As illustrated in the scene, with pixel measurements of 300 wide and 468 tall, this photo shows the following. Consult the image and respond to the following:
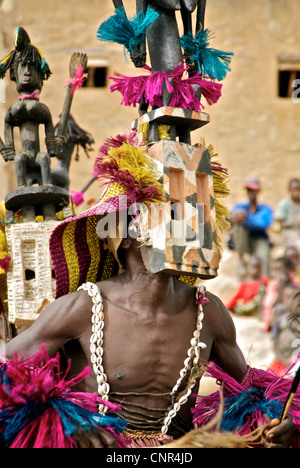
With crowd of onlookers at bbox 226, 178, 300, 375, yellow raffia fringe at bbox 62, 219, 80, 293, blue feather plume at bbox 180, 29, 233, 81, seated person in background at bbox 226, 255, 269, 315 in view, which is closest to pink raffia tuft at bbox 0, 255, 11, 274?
yellow raffia fringe at bbox 62, 219, 80, 293

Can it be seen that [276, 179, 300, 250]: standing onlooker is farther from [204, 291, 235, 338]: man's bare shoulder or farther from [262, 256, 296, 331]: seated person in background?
[204, 291, 235, 338]: man's bare shoulder

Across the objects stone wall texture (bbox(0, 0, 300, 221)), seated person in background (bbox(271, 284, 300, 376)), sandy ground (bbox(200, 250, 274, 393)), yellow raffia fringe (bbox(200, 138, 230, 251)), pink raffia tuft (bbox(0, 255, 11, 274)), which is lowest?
sandy ground (bbox(200, 250, 274, 393))

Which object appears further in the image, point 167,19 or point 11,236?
point 11,236

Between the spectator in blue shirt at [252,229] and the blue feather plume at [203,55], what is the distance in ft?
23.3

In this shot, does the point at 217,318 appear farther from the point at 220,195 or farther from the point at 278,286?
the point at 278,286

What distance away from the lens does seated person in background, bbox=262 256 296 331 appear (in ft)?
28.4

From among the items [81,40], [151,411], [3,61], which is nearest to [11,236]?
[3,61]

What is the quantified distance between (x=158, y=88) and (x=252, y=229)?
7.64 meters

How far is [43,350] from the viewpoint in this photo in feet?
10.4

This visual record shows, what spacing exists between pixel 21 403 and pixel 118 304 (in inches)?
23.5

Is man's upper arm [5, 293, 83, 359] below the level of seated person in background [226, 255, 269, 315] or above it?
above

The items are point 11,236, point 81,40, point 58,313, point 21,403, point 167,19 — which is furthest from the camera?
point 81,40

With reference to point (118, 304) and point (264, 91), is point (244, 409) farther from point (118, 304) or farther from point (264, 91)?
point (264, 91)

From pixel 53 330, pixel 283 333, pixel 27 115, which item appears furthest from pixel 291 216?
pixel 53 330
